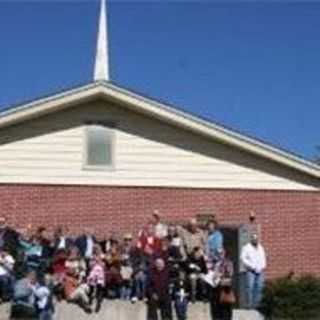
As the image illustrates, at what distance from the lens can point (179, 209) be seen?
2730cm

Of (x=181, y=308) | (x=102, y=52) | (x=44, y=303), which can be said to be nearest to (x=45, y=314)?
(x=44, y=303)

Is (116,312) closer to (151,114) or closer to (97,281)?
(97,281)

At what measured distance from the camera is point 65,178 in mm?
26859

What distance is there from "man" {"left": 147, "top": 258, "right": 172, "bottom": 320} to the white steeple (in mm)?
9626

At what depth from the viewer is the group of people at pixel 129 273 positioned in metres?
21.9

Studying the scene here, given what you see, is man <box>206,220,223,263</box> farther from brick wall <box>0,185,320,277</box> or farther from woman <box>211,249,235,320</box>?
brick wall <box>0,185,320,277</box>

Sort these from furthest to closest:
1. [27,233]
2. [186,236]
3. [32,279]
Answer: [27,233] → [186,236] → [32,279]

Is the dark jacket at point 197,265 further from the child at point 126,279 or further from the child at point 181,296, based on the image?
the child at point 126,279

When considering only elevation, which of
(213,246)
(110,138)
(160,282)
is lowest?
(160,282)

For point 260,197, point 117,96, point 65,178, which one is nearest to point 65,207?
point 65,178

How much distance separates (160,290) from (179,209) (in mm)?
5558

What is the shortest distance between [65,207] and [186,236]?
441 cm

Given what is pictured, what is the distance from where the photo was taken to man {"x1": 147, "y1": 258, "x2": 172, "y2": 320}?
21.9m

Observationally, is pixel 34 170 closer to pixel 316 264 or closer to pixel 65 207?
pixel 65 207
